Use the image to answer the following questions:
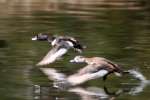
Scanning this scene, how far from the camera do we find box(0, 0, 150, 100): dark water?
10.6 meters

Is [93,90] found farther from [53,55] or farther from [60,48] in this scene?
[60,48]

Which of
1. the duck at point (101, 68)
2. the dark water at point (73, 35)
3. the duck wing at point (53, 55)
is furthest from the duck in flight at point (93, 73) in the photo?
the duck wing at point (53, 55)

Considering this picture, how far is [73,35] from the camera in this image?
16.3 m

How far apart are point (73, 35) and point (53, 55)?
3.85m

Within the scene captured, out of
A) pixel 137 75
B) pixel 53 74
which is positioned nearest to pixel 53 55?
pixel 53 74

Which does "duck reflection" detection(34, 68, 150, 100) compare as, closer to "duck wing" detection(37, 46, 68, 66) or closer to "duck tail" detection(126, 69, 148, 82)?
"duck tail" detection(126, 69, 148, 82)

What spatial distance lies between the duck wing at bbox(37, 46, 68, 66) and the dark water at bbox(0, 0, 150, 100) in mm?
136

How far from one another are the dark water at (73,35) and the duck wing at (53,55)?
136 mm

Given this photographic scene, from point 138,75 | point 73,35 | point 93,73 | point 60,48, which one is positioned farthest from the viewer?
point 73,35

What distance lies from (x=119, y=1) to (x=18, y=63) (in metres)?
13.5

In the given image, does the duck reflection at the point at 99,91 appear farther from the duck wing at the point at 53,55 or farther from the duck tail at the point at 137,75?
the duck wing at the point at 53,55

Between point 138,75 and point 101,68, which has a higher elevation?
point 101,68

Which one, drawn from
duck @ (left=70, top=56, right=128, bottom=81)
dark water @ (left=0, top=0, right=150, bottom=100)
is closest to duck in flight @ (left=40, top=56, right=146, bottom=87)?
duck @ (left=70, top=56, right=128, bottom=81)

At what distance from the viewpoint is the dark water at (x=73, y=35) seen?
1057cm
